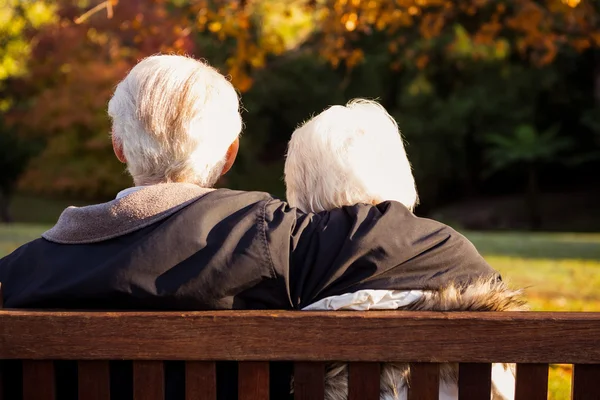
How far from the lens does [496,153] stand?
86.8 ft

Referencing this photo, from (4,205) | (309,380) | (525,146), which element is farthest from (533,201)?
(309,380)

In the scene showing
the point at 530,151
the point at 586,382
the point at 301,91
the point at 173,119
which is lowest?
the point at 586,382

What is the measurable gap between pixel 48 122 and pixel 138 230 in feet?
64.5

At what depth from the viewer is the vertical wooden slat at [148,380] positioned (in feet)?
5.78

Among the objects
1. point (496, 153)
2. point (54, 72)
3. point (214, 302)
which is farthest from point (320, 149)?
point (496, 153)

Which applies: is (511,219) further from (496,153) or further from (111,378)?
(111,378)

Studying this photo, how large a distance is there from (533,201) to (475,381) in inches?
1044

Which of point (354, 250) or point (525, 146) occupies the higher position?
point (525, 146)

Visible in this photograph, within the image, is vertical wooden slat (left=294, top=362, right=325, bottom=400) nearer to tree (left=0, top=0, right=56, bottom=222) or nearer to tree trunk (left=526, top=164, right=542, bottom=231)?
tree (left=0, top=0, right=56, bottom=222)

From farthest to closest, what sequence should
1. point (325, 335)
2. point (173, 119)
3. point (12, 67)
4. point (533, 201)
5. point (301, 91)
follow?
point (301, 91)
point (533, 201)
point (12, 67)
point (173, 119)
point (325, 335)

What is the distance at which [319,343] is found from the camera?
1.70 m

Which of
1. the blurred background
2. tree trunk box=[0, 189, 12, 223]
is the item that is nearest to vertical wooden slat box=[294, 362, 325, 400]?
the blurred background

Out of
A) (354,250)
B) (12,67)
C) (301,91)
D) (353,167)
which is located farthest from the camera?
(301,91)

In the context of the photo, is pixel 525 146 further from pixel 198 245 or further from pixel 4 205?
pixel 198 245
